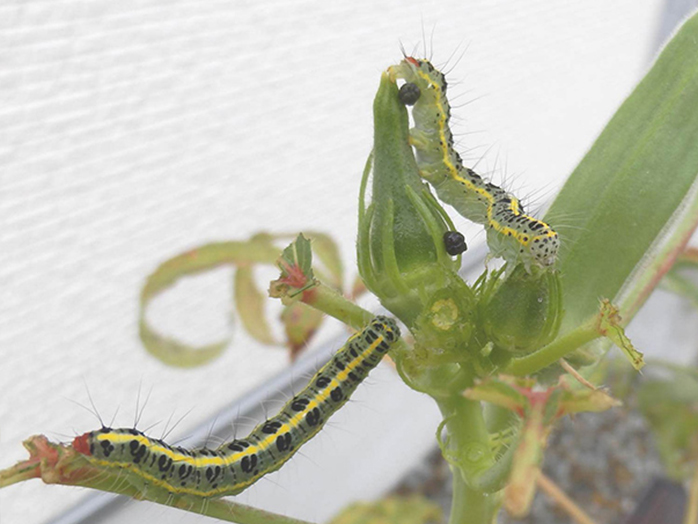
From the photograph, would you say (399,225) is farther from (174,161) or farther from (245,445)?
(174,161)

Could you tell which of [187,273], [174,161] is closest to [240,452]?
[187,273]

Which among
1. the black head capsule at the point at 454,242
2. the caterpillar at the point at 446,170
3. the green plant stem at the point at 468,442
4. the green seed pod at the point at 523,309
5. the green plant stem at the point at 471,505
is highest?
the caterpillar at the point at 446,170

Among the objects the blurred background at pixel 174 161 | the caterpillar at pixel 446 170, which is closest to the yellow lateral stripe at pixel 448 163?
the caterpillar at pixel 446 170

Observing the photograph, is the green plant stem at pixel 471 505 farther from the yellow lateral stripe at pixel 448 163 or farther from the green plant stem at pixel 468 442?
the yellow lateral stripe at pixel 448 163

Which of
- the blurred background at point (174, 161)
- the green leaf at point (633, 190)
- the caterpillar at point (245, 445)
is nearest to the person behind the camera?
the caterpillar at point (245, 445)

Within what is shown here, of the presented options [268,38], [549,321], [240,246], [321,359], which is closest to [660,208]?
[549,321]
